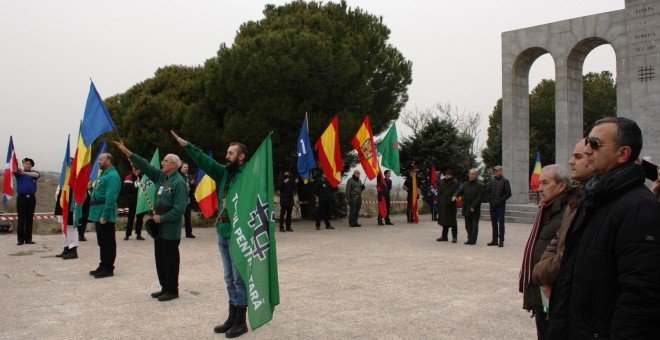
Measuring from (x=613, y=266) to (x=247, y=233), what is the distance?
3287 mm

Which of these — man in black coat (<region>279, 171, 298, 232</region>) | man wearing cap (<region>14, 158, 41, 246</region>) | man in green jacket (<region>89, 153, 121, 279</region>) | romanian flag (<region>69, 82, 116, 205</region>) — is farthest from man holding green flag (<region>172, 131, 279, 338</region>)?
man in black coat (<region>279, 171, 298, 232</region>)

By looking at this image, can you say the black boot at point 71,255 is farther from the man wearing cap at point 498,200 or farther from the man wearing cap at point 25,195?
the man wearing cap at point 498,200

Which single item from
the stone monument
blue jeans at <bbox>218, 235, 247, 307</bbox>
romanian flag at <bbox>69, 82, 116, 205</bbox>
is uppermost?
the stone monument

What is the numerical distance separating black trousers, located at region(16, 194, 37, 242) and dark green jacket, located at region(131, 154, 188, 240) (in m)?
7.14

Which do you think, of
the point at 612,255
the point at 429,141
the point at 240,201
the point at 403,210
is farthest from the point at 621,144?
the point at 403,210

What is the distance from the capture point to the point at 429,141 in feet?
72.6

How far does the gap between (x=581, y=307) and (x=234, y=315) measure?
366 centimetres

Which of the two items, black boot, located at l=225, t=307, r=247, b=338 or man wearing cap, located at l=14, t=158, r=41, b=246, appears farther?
man wearing cap, located at l=14, t=158, r=41, b=246

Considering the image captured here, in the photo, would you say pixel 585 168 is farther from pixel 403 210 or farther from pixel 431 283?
pixel 403 210

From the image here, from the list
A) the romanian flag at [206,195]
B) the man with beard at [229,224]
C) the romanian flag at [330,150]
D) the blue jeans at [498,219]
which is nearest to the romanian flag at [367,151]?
the romanian flag at [330,150]

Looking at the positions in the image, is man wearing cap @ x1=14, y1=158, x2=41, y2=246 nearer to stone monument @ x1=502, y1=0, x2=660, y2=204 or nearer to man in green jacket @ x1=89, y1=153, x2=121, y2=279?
man in green jacket @ x1=89, y1=153, x2=121, y2=279

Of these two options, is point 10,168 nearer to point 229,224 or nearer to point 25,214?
point 25,214

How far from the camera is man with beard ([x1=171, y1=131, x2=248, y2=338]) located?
5.19 m

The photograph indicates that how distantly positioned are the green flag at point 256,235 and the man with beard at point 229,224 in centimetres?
17
